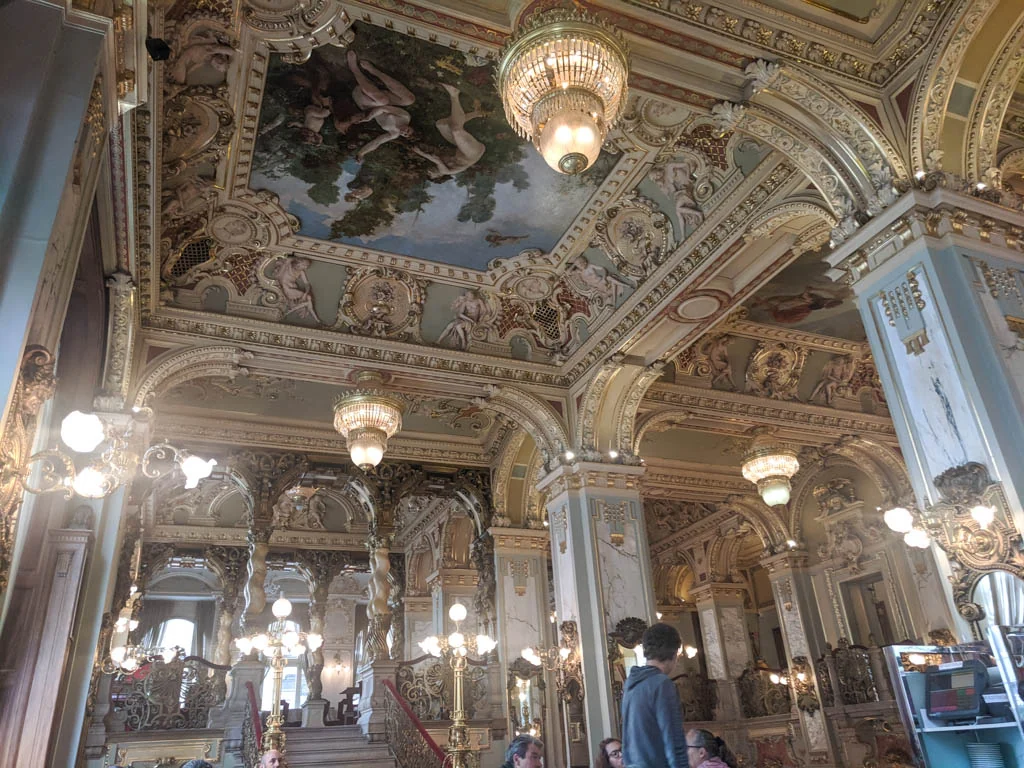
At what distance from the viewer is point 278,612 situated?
8211 millimetres

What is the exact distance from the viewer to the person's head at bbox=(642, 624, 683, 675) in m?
2.99

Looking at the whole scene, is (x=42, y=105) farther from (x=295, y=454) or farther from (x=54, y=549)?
(x=295, y=454)

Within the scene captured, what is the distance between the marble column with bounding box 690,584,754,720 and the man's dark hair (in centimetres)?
1405

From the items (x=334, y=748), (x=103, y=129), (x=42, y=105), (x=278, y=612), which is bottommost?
(x=334, y=748)

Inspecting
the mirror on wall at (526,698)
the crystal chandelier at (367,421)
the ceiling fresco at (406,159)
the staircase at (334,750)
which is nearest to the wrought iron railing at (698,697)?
the mirror on wall at (526,698)

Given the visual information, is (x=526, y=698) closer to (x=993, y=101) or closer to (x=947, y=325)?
(x=947, y=325)

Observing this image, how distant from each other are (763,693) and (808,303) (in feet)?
27.9

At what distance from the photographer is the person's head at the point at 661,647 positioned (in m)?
2.99

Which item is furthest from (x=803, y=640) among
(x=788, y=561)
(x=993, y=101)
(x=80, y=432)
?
(x=80, y=432)

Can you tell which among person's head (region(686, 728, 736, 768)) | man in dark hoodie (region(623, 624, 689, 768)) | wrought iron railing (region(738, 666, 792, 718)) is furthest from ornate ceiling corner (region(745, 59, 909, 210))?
wrought iron railing (region(738, 666, 792, 718))

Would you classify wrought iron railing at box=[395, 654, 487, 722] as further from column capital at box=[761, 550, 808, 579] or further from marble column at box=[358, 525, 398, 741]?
column capital at box=[761, 550, 808, 579]

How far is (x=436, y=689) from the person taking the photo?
37.5 feet

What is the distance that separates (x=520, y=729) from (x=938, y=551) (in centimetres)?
783

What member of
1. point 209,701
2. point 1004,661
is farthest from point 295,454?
point 1004,661
